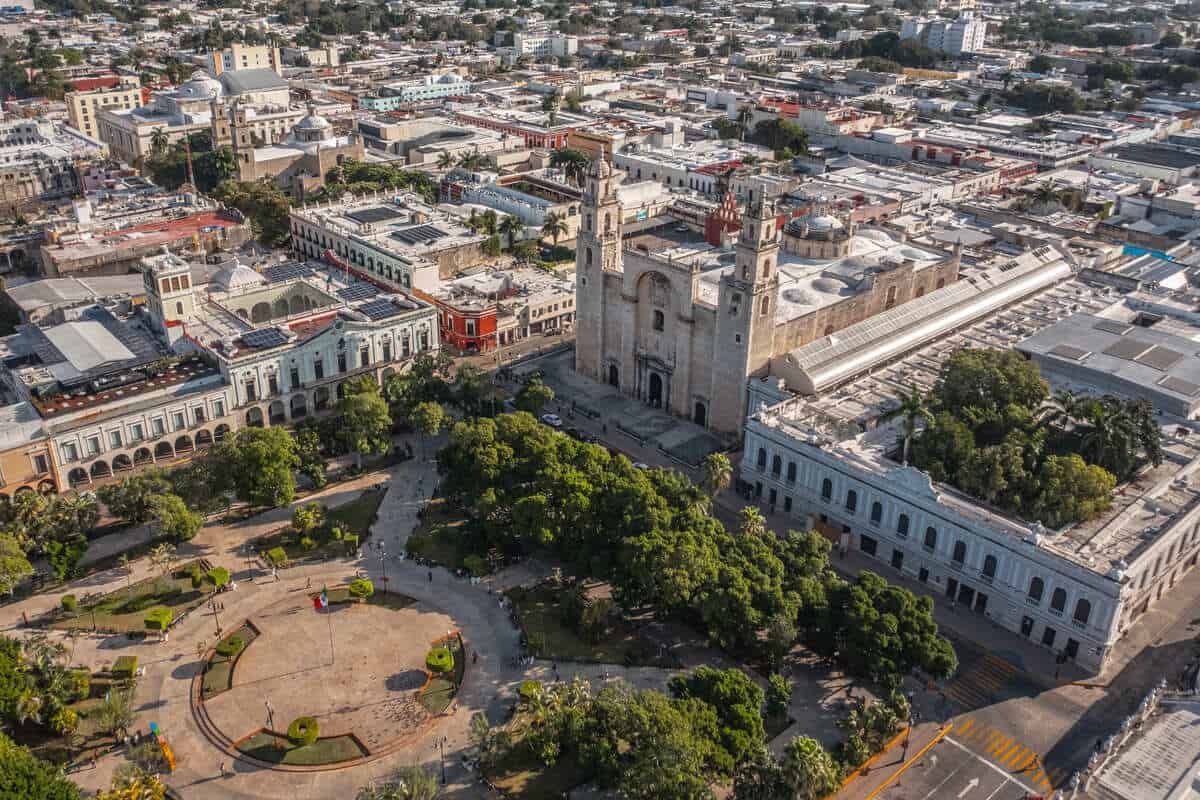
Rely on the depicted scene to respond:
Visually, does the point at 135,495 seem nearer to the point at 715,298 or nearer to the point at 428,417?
the point at 428,417

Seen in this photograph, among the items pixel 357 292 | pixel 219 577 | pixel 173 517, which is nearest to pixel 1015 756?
pixel 219 577

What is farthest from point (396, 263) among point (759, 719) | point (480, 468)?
point (759, 719)

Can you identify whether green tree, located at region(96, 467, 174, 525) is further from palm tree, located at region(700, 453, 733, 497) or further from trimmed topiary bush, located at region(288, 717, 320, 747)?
palm tree, located at region(700, 453, 733, 497)

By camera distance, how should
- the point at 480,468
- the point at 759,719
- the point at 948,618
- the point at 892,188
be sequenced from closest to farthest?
the point at 759,719
the point at 948,618
the point at 480,468
the point at 892,188

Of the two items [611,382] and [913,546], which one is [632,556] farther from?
[611,382]

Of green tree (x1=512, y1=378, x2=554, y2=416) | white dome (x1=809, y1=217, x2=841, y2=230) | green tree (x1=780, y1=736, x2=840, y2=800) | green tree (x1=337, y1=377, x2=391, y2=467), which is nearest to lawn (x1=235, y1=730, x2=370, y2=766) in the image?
green tree (x1=780, y1=736, x2=840, y2=800)

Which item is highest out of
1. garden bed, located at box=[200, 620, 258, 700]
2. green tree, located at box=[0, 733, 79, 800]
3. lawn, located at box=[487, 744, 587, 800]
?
green tree, located at box=[0, 733, 79, 800]
